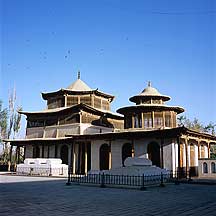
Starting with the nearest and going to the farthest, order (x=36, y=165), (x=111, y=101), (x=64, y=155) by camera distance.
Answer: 1. (x=36, y=165)
2. (x=64, y=155)
3. (x=111, y=101)

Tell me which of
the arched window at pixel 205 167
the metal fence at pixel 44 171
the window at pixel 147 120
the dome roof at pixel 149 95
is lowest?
the metal fence at pixel 44 171

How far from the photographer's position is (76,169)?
1280 inches

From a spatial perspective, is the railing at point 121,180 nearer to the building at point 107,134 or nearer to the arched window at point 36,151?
the building at point 107,134

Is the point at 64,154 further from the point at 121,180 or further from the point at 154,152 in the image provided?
the point at 121,180

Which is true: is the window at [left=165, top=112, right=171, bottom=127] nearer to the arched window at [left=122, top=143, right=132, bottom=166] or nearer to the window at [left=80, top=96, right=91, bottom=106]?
the arched window at [left=122, top=143, right=132, bottom=166]

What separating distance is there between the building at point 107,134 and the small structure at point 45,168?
5.08 feet

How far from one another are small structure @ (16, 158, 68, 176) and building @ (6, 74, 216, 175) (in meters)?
1.55

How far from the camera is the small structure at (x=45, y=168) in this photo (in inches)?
1157

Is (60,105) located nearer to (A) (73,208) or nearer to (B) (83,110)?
(B) (83,110)

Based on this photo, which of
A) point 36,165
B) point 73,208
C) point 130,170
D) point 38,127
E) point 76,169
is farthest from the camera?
point 38,127

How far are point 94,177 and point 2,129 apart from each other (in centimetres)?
3596

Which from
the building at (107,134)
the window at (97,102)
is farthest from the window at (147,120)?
the window at (97,102)

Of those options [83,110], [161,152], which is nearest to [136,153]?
[161,152]

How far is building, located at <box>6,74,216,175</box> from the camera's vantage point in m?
25.7
